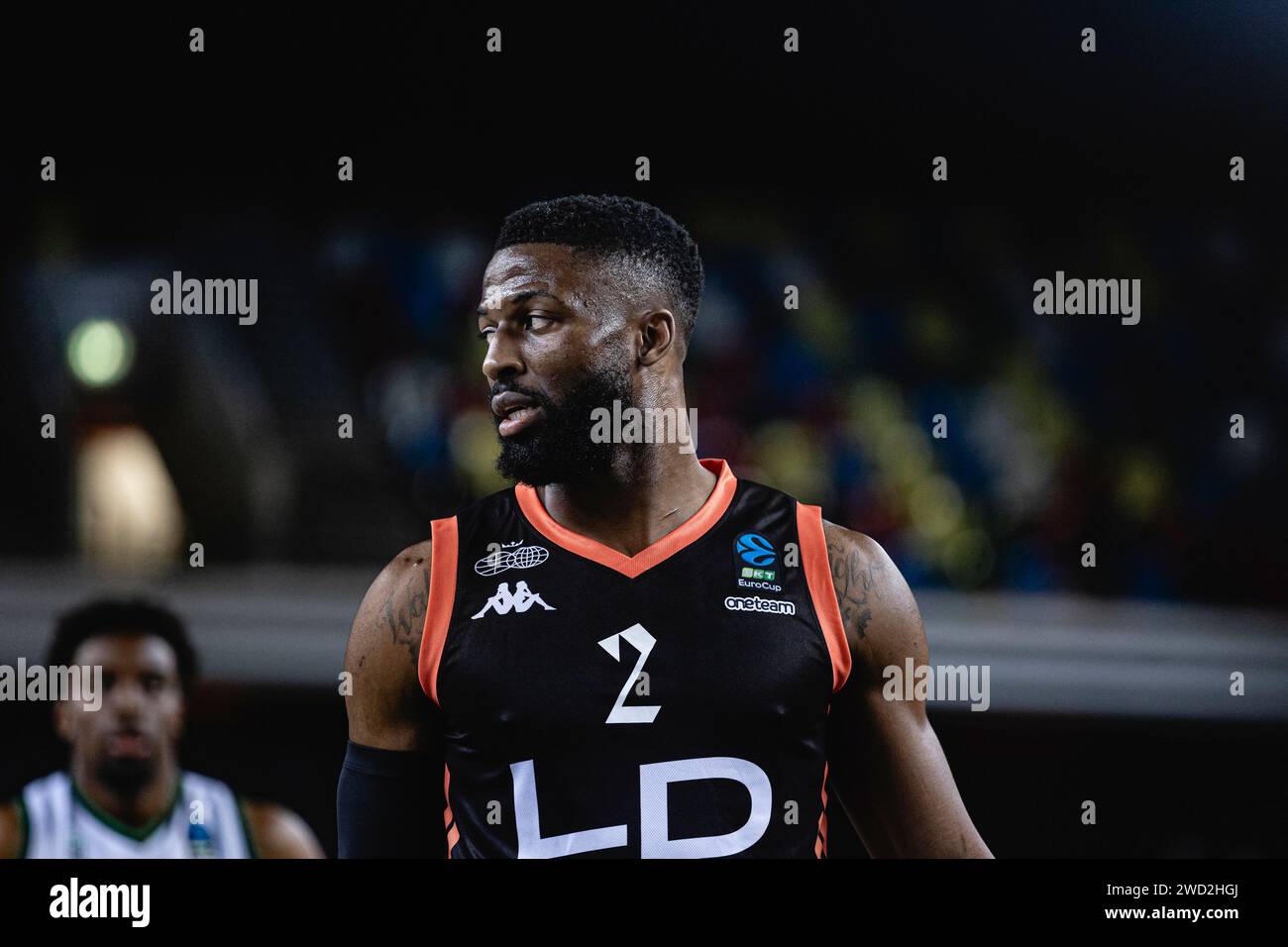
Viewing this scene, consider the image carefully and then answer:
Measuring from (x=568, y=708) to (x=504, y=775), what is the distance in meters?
0.18

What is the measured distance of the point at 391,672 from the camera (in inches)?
87.6

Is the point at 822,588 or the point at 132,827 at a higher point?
the point at 822,588

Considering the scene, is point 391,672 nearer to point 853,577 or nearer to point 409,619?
point 409,619

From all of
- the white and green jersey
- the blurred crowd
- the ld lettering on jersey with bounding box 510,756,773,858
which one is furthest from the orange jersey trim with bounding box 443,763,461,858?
the blurred crowd

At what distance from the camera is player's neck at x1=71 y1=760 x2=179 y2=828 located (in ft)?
11.4

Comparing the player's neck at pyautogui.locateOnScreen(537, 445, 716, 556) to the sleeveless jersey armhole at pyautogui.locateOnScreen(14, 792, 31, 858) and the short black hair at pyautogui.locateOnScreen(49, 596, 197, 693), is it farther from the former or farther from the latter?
the sleeveless jersey armhole at pyautogui.locateOnScreen(14, 792, 31, 858)
